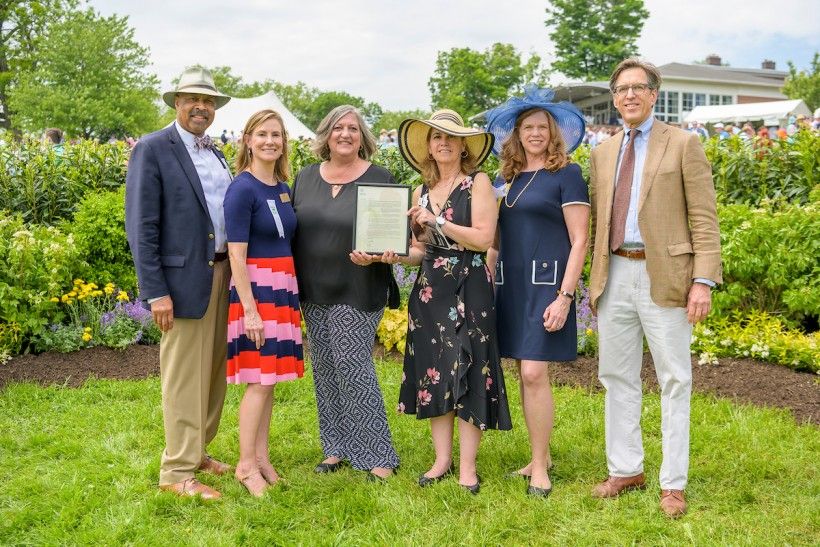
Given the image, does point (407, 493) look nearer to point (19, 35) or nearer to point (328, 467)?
point (328, 467)

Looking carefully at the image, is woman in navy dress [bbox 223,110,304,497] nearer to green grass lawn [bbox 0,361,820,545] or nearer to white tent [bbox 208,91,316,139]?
green grass lawn [bbox 0,361,820,545]

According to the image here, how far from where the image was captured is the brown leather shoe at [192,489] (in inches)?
166

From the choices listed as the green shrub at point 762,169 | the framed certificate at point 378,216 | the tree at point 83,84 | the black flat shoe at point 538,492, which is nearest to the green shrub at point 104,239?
the framed certificate at point 378,216

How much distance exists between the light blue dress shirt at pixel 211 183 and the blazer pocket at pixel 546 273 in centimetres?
182

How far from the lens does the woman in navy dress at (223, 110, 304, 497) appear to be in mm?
4133

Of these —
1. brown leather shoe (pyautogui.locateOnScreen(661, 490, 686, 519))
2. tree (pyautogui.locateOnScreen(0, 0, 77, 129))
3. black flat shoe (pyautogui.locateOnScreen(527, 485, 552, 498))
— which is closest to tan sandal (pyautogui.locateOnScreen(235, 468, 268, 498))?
black flat shoe (pyautogui.locateOnScreen(527, 485, 552, 498))

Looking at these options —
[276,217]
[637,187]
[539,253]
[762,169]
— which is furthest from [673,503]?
[762,169]

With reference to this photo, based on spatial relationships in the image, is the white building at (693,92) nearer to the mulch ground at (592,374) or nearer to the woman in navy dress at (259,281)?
the mulch ground at (592,374)

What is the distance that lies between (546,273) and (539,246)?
0.51ft

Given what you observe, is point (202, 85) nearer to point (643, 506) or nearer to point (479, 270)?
point (479, 270)

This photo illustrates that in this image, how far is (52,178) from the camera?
8805 millimetres

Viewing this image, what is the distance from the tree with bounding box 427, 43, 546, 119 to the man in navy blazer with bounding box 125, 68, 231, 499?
44.0m

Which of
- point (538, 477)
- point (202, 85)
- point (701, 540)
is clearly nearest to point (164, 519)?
point (538, 477)

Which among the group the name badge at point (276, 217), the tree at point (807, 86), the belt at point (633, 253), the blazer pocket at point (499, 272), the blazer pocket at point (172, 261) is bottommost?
the blazer pocket at point (499, 272)
